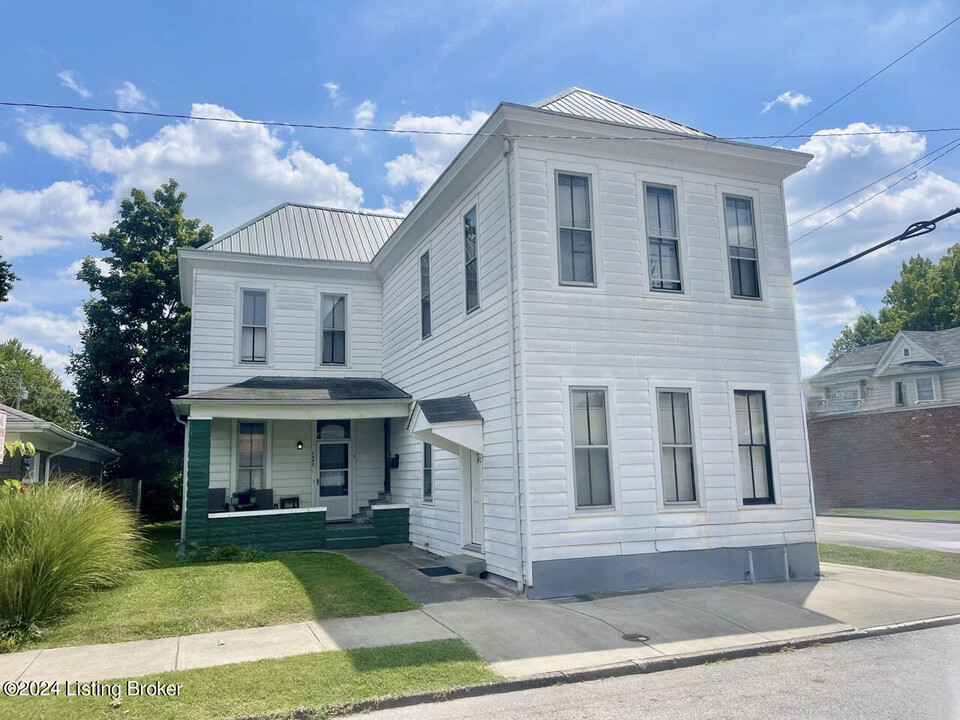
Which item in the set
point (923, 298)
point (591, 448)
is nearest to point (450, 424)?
point (591, 448)

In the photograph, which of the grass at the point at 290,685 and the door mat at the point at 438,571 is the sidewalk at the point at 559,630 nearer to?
the grass at the point at 290,685

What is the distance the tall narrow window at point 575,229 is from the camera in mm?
10562

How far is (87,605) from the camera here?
8445mm

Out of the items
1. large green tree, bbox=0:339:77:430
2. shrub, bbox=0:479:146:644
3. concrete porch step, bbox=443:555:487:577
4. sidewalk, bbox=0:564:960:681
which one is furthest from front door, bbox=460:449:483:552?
large green tree, bbox=0:339:77:430

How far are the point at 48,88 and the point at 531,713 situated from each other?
1016 centimetres

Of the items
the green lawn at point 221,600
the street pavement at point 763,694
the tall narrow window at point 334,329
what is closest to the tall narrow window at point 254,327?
the tall narrow window at point 334,329

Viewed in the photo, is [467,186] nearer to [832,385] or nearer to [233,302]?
[233,302]

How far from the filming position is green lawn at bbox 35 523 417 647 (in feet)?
25.6

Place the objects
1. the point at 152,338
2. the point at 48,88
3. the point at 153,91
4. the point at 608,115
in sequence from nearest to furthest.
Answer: the point at 48,88 → the point at 153,91 → the point at 608,115 → the point at 152,338

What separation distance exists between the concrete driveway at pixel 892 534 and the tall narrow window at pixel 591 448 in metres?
9.16

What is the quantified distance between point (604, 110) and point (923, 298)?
153 ft

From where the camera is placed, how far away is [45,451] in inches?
616

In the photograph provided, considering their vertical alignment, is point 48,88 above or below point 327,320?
above

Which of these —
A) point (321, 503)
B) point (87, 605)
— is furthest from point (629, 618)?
point (321, 503)
